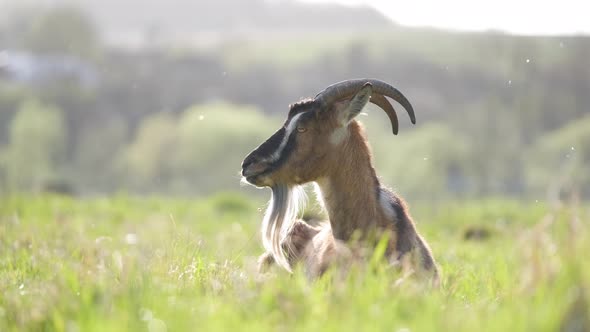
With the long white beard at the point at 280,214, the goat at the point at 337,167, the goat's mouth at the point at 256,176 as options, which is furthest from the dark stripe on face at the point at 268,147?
the long white beard at the point at 280,214

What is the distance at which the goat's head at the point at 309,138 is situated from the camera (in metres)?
6.03

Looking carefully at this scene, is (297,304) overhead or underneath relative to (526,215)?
overhead

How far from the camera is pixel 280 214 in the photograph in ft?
21.0

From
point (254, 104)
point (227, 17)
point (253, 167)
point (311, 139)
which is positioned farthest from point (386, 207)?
point (227, 17)

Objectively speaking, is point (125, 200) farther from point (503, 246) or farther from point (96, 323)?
point (96, 323)

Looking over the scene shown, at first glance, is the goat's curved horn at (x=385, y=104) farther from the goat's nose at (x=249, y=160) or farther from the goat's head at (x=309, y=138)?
the goat's nose at (x=249, y=160)

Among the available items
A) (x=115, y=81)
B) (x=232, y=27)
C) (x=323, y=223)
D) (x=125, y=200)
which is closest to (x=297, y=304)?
(x=323, y=223)

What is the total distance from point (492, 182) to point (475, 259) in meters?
45.8

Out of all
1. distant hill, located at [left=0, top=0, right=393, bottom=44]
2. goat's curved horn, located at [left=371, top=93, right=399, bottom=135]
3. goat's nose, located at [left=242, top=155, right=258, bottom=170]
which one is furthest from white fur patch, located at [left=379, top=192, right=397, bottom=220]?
distant hill, located at [left=0, top=0, right=393, bottom=44]

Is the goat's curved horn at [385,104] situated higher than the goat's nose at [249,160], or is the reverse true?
the goat's curved horn at [385,104]

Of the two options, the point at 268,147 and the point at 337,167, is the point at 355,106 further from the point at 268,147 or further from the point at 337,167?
the point at 268,147

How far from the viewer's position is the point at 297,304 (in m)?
3.61

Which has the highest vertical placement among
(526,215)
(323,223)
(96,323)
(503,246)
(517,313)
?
(517,313)

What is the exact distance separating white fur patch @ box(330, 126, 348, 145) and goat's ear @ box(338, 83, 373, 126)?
0.17 feet
